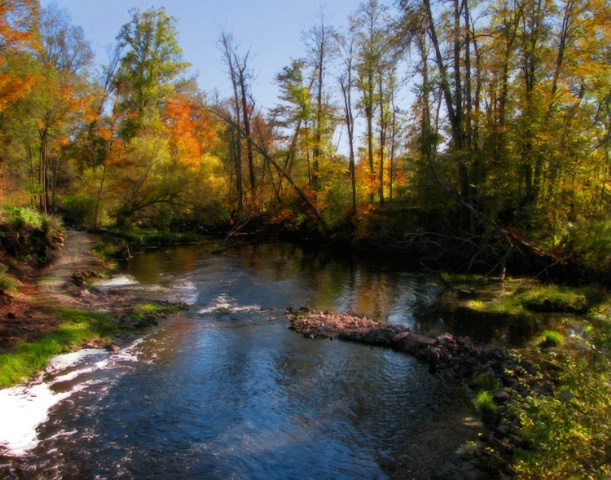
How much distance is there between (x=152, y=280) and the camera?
18.1 meters

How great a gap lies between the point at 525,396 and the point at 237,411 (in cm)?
484

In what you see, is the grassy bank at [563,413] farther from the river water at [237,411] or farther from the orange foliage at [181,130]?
the orange foliage at [181,130]

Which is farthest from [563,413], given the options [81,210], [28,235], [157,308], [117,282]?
[81,210]

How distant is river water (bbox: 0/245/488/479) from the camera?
19.9 feet

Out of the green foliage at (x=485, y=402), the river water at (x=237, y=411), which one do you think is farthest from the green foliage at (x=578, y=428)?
the green foliage at (x=485, y=402)

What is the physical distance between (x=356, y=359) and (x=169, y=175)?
24.8m

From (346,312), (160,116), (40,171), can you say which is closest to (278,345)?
(346,312)

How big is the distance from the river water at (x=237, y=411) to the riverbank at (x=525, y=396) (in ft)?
1.26

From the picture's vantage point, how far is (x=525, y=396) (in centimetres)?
764

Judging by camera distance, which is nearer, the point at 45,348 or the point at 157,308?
the point at 45,348

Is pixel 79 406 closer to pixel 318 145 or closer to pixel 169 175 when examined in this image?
pixel 169 175

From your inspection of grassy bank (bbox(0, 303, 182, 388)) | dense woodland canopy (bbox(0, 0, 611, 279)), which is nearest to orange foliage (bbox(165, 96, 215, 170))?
dense woodland canopy (bbox(0, 0, 611, 279))

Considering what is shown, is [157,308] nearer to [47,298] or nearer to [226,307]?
[226,307]

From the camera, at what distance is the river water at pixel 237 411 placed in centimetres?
605
